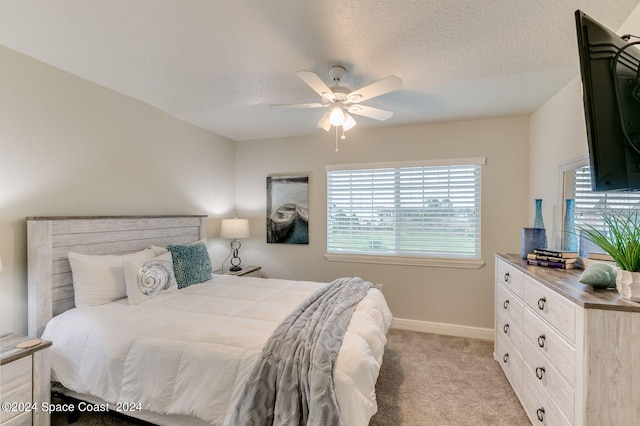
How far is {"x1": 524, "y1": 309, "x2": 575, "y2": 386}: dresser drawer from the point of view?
1438 millimetres

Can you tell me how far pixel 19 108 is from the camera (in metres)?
2.04

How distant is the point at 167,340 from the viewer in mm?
1679

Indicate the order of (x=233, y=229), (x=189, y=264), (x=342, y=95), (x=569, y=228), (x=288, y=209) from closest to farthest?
1. (x=342, y=95)
2. (x=569, y=228)
3. (x=189, y=264)
4. (x=233, y=229)
5. (x=288, y=209)

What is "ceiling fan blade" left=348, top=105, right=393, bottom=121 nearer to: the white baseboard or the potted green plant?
the potted green plant

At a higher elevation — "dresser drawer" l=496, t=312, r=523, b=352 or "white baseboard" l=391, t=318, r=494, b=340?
"dresser drawer" l=496, t=312, r=523, b=352

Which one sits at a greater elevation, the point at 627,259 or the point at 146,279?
the point at 627,259

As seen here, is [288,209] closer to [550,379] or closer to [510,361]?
[510,361]

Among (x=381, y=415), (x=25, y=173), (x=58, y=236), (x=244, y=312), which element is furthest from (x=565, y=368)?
(x=25, y=173)

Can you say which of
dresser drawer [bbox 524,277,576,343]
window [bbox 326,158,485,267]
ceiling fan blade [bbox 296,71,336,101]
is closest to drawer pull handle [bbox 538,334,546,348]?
dresser drawer [bbox 524,277,576,343]

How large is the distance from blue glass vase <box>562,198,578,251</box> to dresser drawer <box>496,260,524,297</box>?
18.4 inches

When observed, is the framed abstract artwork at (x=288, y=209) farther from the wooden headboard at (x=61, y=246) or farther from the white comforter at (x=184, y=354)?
the white comforter at (x=184, y=354)

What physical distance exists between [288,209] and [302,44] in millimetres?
2465

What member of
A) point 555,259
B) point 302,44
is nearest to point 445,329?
point 555,259

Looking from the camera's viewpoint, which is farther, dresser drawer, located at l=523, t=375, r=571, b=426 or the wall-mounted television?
Answer: dresser drawer, located at l=523, t=375, r=571, b=426
